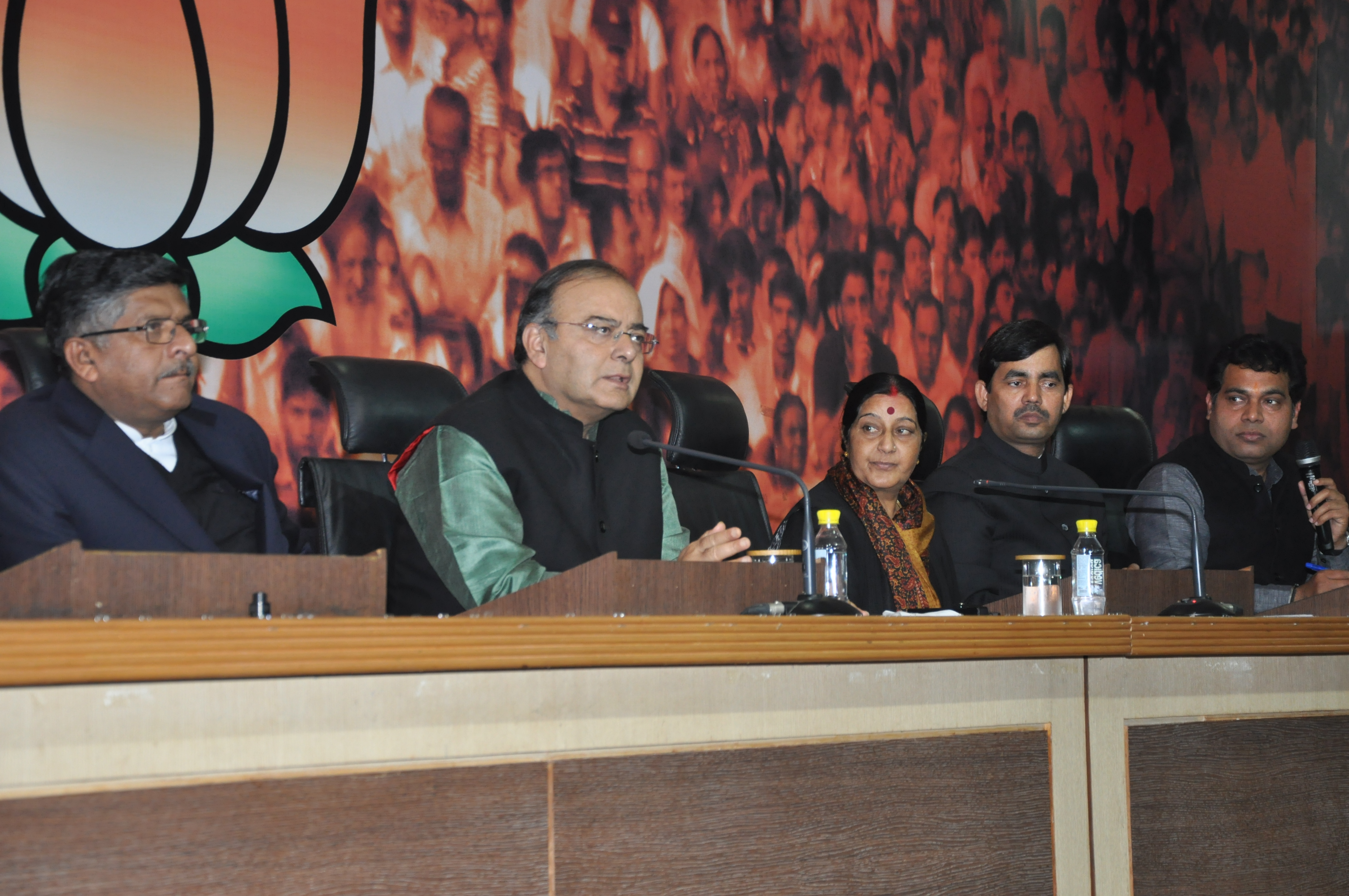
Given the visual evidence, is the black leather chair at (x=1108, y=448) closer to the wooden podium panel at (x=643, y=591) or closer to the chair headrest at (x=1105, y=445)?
the chair headrest at (x=1105, y=445)

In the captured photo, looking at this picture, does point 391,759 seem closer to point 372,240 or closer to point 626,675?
point 626,675

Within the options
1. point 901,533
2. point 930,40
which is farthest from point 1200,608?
point 930,40

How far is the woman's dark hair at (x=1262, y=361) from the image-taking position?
3020 mm

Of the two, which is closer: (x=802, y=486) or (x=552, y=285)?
(x=802, y=486)

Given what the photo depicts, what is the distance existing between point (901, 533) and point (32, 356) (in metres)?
1.75

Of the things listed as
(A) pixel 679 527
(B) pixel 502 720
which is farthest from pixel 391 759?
(A) pixel 679 527

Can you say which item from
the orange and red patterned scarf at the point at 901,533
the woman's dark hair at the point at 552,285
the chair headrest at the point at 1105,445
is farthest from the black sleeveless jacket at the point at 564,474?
the chair headrest at the point at 1105,445

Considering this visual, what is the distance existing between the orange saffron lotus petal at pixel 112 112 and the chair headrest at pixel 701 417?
3.53 feet

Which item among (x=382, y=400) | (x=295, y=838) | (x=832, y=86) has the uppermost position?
(x=832, y=86)

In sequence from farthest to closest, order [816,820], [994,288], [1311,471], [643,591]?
[994,288] → [1311,471] → [643,591] → [816,820]

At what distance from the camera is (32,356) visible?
6.42 ft

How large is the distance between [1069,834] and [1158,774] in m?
0.15

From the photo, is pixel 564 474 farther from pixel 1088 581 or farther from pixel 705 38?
pixel 705 38

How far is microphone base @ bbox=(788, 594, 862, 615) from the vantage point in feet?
4.62
